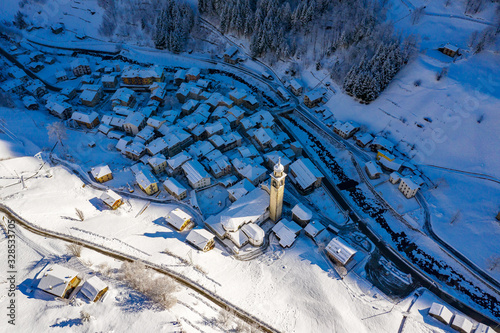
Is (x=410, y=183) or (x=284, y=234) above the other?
(x=410, y=183)

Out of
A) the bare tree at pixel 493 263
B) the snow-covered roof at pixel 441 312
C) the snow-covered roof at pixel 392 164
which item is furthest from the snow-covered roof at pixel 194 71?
the bare tree at pixel 493 263

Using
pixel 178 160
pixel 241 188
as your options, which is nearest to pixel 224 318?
pixel 241 188

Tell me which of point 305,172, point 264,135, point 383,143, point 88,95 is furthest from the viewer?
point 88,95

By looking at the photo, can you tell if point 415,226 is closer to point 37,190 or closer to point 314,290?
point 314,290

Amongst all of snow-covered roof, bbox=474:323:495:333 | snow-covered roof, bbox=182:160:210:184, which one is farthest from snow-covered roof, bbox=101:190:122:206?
snow-covered roof, bbox=474:323:495:333

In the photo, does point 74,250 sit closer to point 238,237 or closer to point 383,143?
point 238,237

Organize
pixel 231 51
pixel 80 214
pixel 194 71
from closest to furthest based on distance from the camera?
pixel 80 214 → pixel 194 71 → pixel 231 51

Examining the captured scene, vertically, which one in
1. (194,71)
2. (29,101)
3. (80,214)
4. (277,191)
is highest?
(194,71)
